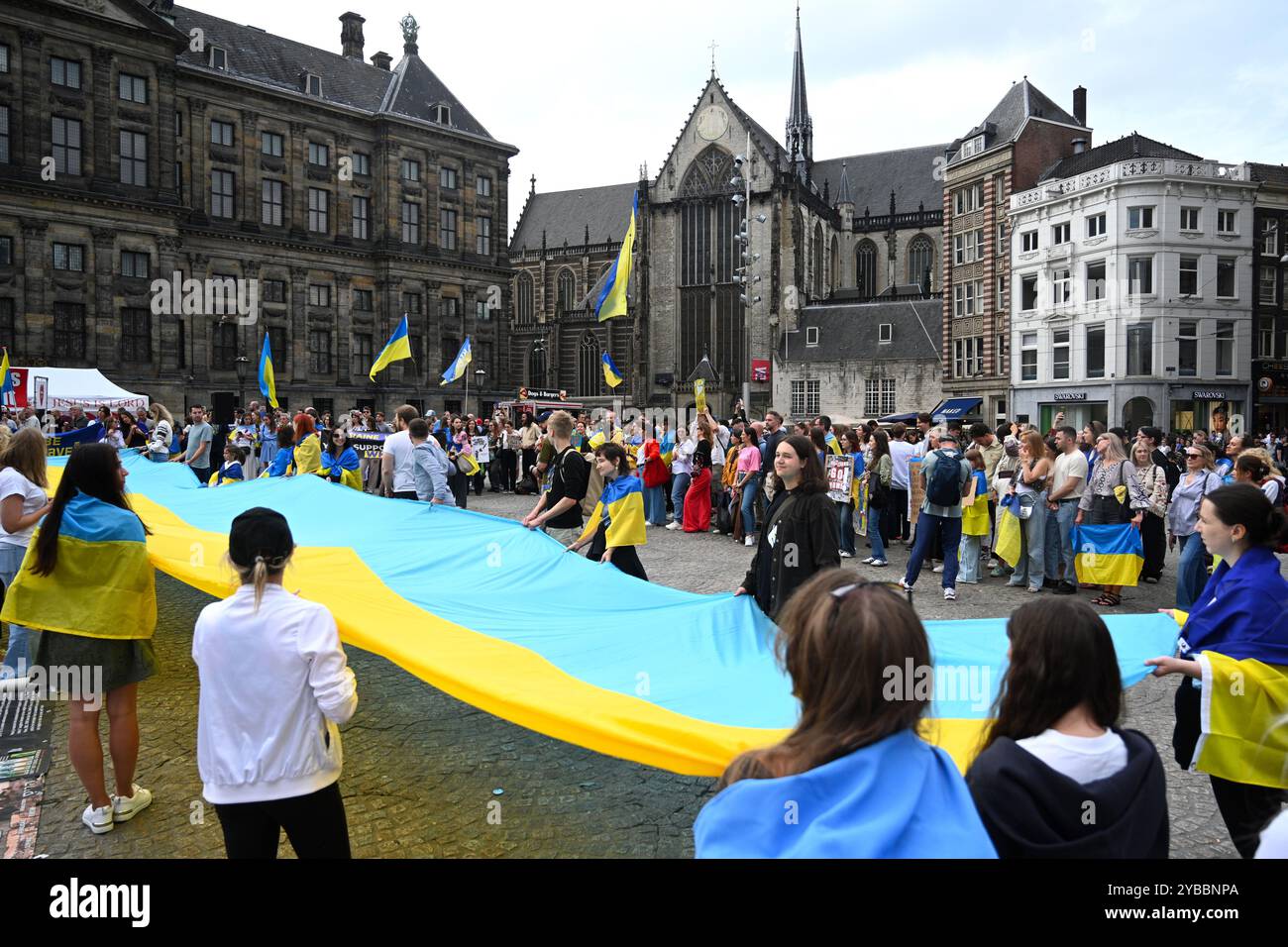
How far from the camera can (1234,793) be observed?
377cm

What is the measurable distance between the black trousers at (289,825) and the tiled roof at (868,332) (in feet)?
178

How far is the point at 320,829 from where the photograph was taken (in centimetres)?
336

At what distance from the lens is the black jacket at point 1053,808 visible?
2.21 metres

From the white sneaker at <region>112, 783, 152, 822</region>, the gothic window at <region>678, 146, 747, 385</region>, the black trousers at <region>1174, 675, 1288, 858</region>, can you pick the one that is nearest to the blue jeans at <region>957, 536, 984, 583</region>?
the black trousers at <region>1174, 675, 1288, 858</region>

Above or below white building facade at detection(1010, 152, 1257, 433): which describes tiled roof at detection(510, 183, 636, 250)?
above

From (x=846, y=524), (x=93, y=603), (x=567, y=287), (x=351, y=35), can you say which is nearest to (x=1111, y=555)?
(x=846, y=524)

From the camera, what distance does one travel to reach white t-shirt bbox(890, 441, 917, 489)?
14484mm

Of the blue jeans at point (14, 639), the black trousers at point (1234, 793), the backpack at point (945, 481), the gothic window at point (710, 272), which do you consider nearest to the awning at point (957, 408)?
the gothic window at point (710, 272)

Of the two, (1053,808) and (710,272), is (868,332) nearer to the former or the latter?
(710,272)

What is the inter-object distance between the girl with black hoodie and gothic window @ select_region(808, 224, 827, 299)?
64587mm

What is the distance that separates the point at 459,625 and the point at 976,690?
2.92 metres

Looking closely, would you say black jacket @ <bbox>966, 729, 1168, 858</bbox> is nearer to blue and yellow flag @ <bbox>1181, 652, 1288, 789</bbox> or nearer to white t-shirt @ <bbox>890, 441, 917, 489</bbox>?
blue and yellow flag @ <bbox>1181, 652, 1288, 789</bbox>

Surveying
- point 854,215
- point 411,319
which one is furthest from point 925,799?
point 854,215
